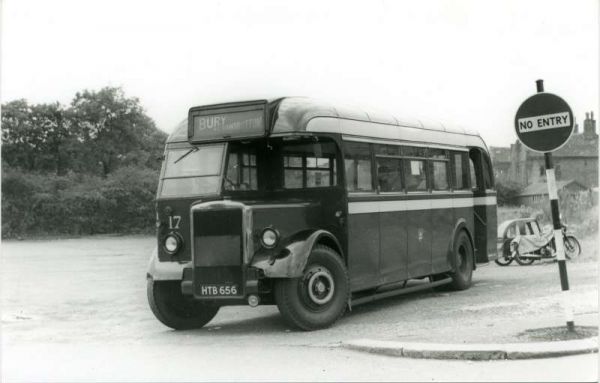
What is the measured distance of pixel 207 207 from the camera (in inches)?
421

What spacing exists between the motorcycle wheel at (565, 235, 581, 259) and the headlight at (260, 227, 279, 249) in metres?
12.1

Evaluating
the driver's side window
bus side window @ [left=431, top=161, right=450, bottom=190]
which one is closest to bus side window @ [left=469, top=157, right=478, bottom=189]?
bus side window @ [left=431, top=161, right=450, bottom=190]

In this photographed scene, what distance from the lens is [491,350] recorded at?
8.18 m

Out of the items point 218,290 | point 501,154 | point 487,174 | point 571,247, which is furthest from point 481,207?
point 501,154

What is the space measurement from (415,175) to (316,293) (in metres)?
3.75

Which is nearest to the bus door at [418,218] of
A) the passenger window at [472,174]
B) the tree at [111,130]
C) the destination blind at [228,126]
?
the passenger window at [472,174]

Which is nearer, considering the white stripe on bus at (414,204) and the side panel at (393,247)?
the white stripe on bus at (414,204)

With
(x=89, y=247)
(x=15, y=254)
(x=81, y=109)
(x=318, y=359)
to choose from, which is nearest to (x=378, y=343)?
(x=318, y=359)

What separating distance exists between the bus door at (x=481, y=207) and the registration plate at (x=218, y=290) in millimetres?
7513

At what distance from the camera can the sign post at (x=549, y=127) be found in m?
8.88

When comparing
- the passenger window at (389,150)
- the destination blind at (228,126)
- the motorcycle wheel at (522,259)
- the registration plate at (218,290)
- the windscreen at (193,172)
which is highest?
the destination blind at (228,126)

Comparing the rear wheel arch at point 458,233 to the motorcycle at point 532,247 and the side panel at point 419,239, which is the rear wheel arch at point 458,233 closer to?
the side panel at point 419,239

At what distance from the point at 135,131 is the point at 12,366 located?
37.4 m

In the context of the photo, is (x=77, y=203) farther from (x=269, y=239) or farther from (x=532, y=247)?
(x=269, y=239)
